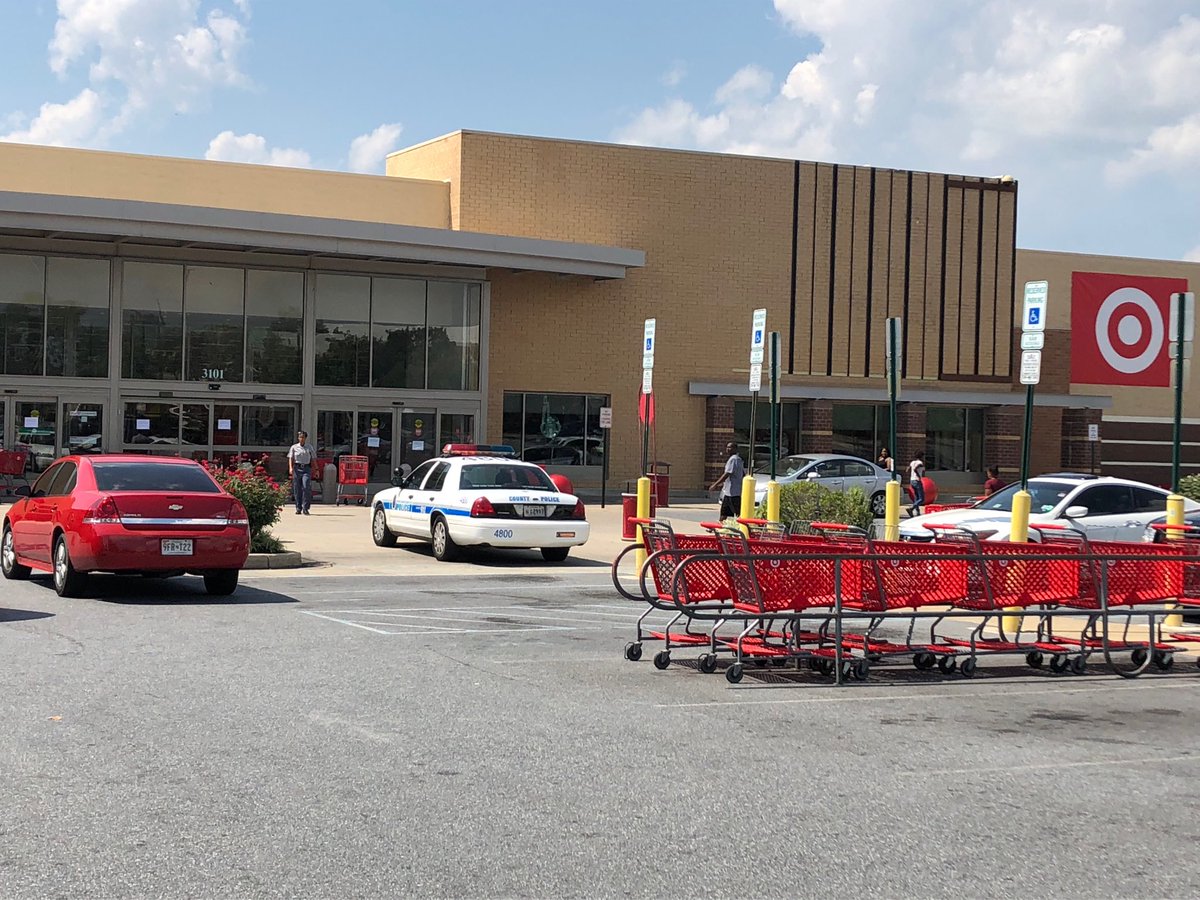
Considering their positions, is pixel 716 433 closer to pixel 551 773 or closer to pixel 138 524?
pixel 138 524

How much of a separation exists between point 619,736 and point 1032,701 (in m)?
3.47

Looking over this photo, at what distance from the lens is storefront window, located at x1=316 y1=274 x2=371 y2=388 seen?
37.5m

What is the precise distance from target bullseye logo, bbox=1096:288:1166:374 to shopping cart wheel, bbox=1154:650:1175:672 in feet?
119

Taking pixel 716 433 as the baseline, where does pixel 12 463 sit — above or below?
below

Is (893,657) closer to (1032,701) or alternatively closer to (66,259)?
(1032,701)

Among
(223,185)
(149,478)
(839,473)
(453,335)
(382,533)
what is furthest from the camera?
(453,335)

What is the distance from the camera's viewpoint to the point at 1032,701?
10461 mm

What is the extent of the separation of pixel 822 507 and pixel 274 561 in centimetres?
803

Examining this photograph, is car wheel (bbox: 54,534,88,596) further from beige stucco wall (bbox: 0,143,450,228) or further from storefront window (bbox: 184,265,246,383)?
beige stucco wall (bbox: 0,143,450,228)

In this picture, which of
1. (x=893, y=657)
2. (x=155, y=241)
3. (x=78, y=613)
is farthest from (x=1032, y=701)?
(x=155, y=241)

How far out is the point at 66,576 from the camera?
49.6 ft

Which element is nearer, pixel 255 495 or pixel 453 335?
pixel 255 495

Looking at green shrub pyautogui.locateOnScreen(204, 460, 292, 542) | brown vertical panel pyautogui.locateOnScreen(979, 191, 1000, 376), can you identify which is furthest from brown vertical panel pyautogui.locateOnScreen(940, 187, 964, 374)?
green shrub pyautogui.locateOnScreen(204, 460, 292, 542)

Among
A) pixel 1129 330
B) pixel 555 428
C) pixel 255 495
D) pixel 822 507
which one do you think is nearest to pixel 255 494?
pixel 255 495
